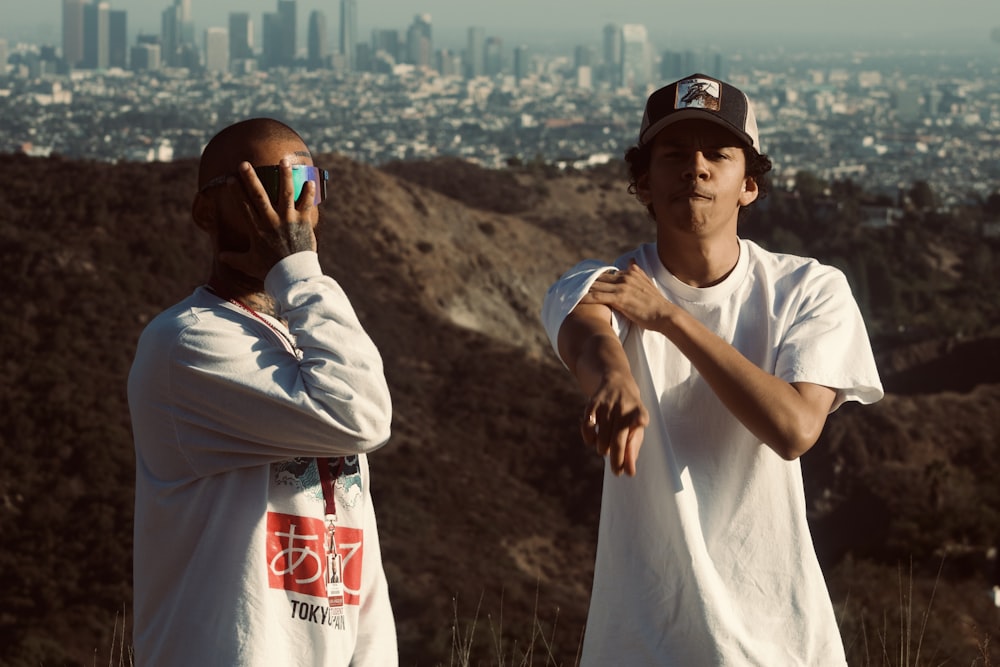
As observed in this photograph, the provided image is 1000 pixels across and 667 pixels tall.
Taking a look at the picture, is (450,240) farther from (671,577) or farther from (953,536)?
(671,577)

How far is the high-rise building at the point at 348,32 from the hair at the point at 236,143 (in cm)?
17547

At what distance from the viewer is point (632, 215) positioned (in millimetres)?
52500

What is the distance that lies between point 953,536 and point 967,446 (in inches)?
245

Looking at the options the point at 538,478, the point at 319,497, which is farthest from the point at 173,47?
the point at 319,497

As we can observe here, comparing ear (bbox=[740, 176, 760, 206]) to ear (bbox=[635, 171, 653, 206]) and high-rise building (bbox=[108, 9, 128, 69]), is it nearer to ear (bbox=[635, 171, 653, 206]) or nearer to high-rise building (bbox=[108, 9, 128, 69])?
ear (bbox=[635, 171, 653, 206])

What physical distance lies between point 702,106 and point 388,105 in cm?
14002

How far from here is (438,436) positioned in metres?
29.2

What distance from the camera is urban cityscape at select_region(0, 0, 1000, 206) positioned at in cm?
9119

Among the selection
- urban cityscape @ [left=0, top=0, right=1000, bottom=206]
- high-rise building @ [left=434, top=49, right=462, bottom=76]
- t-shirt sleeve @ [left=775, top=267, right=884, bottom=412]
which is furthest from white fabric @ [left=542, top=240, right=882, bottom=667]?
high-rise building @ [left=434, top=49, right=462, bottom=76]

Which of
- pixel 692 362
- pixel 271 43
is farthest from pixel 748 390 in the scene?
pixel 271 43

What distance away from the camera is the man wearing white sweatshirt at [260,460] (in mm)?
2234

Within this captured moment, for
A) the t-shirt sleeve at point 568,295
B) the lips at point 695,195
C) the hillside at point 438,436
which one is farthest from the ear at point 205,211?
the hillside at point 438,436

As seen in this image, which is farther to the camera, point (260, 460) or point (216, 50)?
point (216, 50)

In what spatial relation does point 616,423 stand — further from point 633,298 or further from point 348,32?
point 348,32
